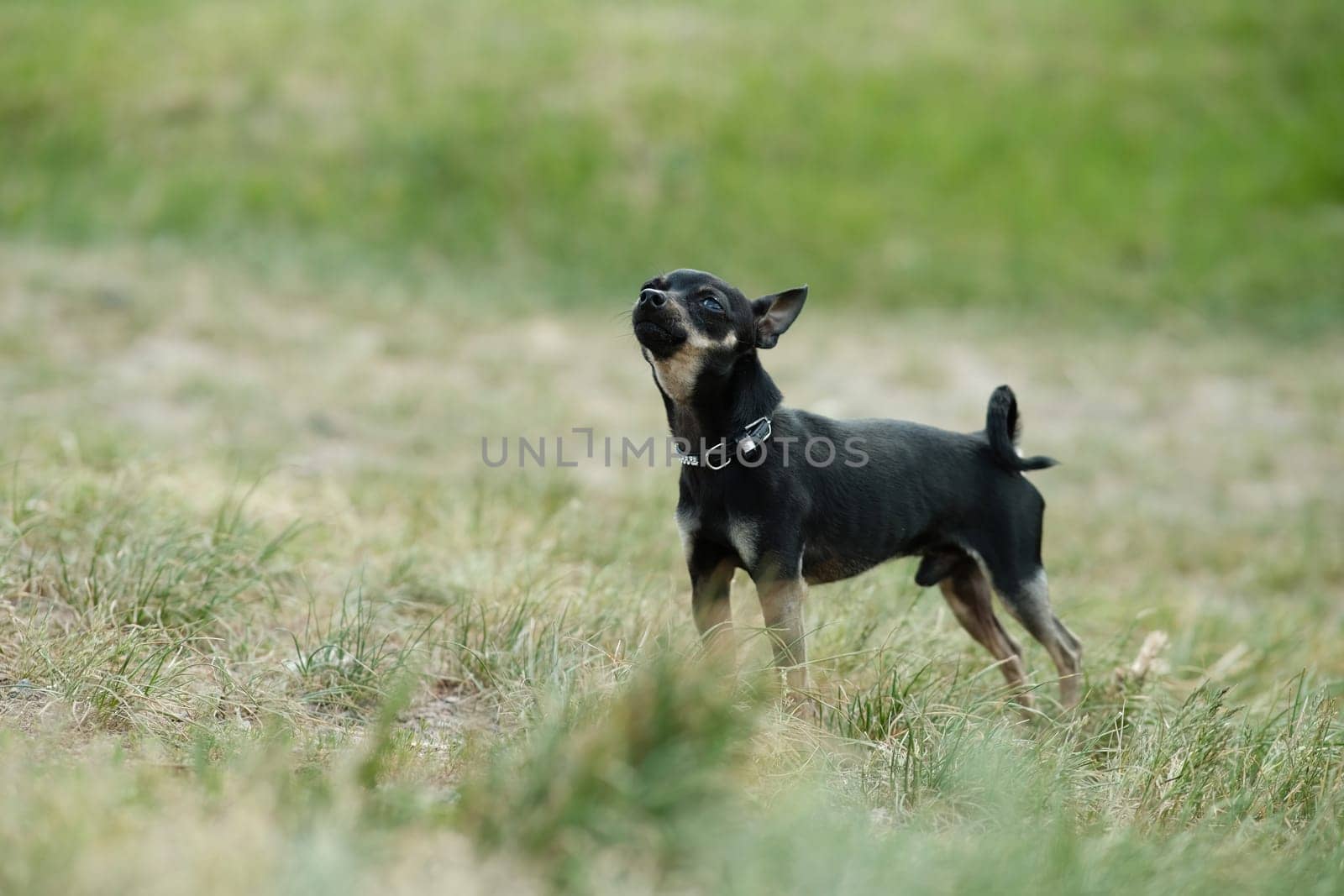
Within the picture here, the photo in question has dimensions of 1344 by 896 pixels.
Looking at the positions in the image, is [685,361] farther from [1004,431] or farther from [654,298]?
[1004,431]

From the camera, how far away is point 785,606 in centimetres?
428

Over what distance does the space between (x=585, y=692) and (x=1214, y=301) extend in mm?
14320

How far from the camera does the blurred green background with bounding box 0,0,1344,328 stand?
15.5 meters

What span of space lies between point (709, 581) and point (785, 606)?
0.35m

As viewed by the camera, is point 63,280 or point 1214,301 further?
point 1214,301

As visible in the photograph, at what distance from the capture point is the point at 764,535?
428 cm

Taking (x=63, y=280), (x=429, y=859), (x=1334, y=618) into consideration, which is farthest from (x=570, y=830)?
(x=63, y=280)

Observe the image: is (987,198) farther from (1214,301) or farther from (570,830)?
(570,830)

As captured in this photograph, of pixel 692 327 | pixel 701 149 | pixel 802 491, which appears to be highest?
pixel 701 149

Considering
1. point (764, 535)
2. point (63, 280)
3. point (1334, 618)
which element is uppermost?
point (63, 280)

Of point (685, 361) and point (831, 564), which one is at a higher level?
point (685, 361)

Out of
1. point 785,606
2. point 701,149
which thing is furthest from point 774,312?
point 701,149

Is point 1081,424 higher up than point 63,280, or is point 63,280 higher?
point 63,280

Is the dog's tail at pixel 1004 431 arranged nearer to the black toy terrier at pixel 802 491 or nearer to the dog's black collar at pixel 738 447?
the black toy terrier at pixel 802 491
